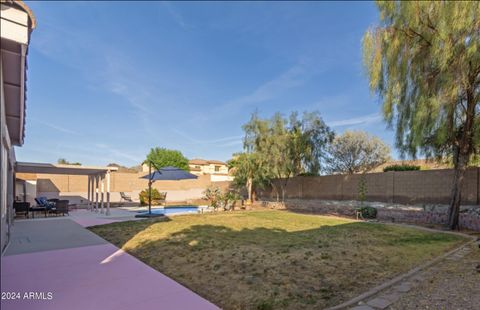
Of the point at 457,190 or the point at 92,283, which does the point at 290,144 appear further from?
the point at 92,283

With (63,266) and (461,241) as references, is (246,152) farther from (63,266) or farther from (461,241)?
(63,266)

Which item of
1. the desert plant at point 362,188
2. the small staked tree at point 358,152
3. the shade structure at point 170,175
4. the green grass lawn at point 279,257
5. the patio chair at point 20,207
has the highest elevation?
the small staked tree at point 358,152

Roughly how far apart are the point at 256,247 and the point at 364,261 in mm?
2489

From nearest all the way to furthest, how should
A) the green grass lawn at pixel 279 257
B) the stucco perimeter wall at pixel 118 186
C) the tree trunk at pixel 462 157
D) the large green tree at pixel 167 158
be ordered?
the green grass lawn at pixel 279 257, the tree trunk at pixel 462 157, the stucco perimeter wall at pixel 118 186, the large green tree at pixel 167 158

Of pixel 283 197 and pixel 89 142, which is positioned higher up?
pixel 89 142

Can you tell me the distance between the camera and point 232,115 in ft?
76.1

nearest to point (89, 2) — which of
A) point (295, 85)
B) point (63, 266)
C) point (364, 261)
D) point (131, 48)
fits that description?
point (131, 48)

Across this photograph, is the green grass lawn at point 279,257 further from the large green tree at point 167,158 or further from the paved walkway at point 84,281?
the large green tree at point 167,158

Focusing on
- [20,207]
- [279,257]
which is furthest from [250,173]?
[279,257]

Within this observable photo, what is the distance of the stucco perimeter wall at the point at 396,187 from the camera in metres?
11.1

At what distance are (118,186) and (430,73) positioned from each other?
873 inches

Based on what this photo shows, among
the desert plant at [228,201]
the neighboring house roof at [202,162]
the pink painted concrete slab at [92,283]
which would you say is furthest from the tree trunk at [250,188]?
the neighboring house roof at [202,162]

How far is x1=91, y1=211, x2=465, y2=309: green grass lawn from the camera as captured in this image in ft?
13.7

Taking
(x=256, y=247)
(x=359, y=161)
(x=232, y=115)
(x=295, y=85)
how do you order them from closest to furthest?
(x=256, y=247) < (x=295, y=85) < (x=232, y=115) < (x=359, y=161)
